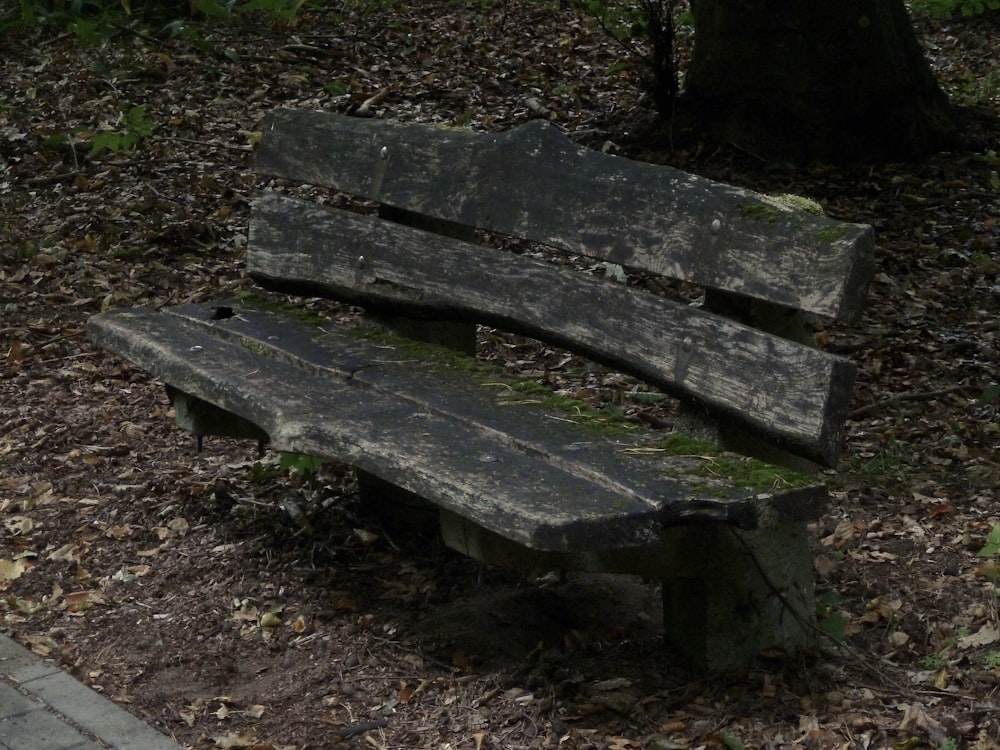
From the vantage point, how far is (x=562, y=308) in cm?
388

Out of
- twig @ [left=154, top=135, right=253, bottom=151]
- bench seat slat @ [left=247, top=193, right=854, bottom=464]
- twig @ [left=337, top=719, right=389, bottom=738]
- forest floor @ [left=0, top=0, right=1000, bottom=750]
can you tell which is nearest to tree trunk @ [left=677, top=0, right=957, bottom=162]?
forest floor @ [left=0, top=0, right=1000, bottom=750]

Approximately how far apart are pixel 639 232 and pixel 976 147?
14.9ft

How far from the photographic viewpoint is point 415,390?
394 centimetres

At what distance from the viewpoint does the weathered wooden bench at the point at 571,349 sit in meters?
3.14

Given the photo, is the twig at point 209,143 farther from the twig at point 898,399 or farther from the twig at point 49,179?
the twig at point 898,399

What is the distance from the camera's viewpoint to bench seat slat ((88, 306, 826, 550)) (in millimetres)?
3008

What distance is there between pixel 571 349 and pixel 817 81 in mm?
3971

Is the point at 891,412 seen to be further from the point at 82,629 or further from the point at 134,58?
the point at 134,58

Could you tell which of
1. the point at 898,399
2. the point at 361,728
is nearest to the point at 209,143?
the point at 898,399

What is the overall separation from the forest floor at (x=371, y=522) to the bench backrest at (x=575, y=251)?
2.31 feet

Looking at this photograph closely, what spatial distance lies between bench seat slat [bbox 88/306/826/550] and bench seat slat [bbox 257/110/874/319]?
0.48m

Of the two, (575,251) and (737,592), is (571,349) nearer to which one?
(575,251)

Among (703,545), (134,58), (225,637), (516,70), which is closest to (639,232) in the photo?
(703,545)

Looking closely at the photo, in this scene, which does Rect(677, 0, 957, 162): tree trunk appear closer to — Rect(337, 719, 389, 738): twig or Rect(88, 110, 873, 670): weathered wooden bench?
Rect(88, 110, 873, 670): weathered wooden bench
